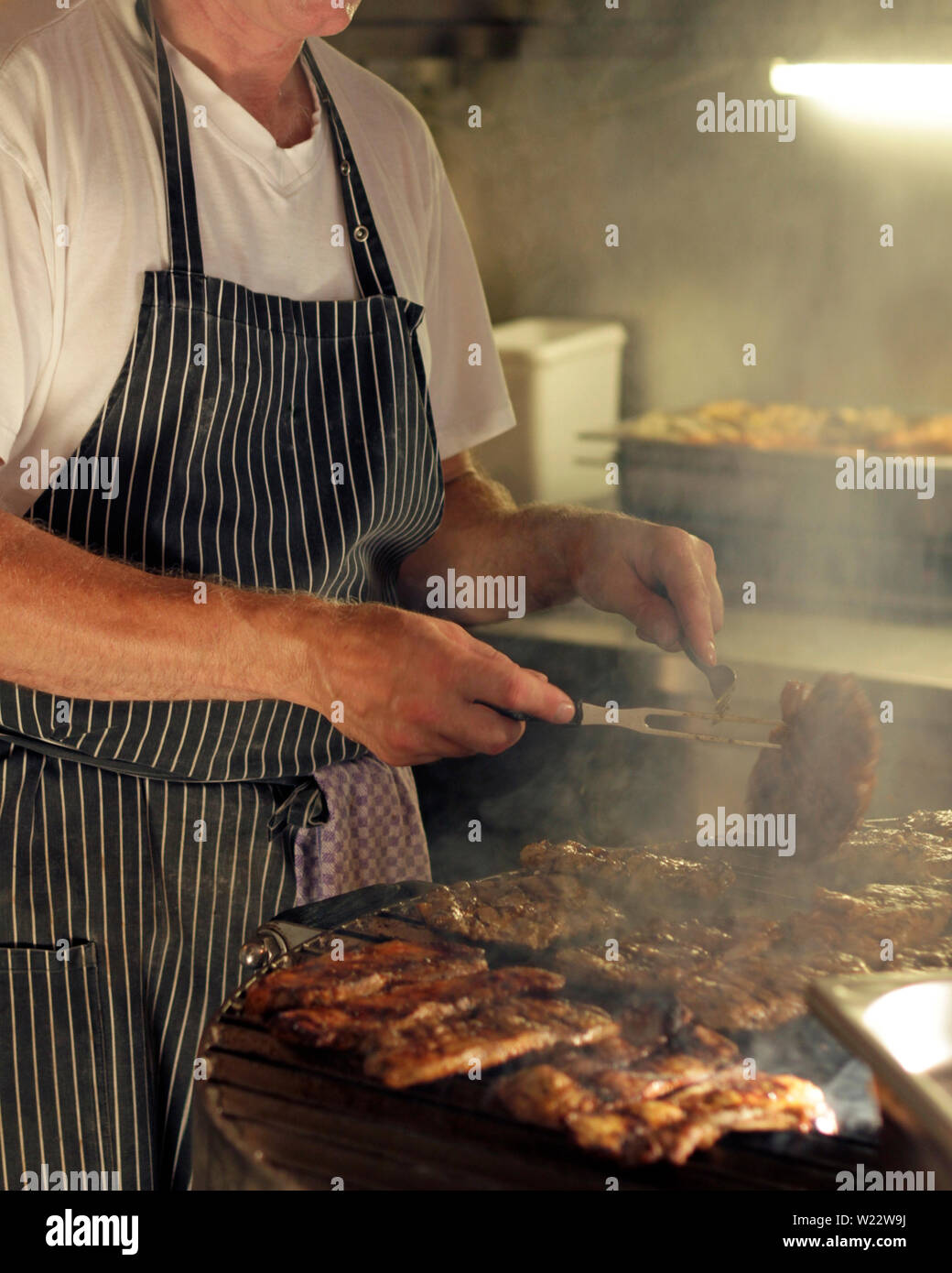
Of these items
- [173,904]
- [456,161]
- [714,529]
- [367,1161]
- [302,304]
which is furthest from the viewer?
[456,161]

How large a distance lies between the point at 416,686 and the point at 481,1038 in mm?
402

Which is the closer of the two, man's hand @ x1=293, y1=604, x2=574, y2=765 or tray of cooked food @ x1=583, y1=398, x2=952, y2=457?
man's hand @ x1=293, y1=604, x2=574, y2=765

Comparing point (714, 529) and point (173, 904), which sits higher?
point (714, 529)

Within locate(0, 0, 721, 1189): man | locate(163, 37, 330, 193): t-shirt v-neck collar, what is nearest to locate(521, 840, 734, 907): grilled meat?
locate(0, 0, 721, 1189): man

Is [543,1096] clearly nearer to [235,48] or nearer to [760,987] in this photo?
[760,987]

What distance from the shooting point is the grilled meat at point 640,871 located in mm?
1688

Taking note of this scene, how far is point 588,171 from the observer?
389 cm

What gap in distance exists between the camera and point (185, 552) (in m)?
1.73

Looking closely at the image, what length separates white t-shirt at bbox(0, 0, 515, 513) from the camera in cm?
157

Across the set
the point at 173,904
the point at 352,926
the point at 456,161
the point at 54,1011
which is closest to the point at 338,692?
the point at 352,926

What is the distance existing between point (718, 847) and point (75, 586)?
102 cm

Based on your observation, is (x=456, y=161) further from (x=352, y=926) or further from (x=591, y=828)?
(x=352, y=926)

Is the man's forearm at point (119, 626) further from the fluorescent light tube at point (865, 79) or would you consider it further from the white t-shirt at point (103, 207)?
the fluorescent light tube at point (865, 79)

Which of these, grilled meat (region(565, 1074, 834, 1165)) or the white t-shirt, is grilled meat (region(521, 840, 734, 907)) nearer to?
grilled meat (region(565, 1074, 834, 1165))
